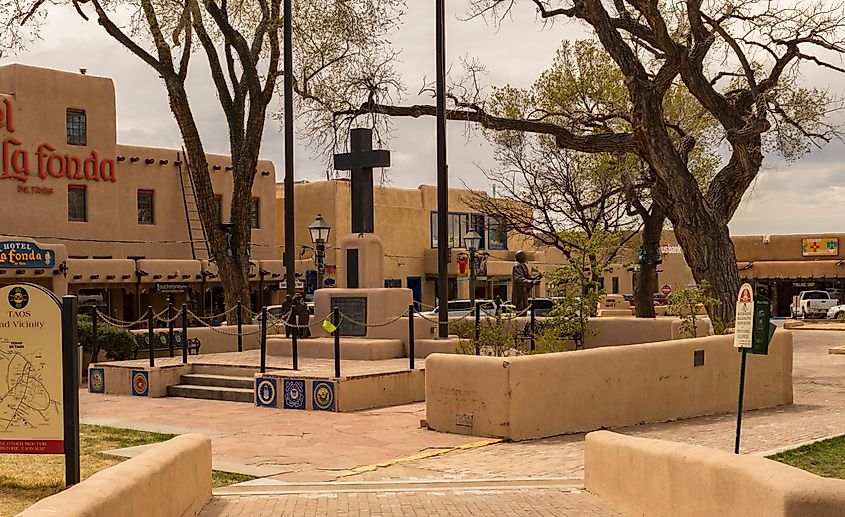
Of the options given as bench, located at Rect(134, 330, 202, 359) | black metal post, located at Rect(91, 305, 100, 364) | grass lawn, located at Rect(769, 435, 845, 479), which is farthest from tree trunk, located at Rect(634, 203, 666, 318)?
grass lawn, located at Rect(769, 435, 845, 479)

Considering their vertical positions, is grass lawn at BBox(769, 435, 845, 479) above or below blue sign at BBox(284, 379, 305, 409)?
below

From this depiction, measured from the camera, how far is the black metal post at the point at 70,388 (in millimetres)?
8812

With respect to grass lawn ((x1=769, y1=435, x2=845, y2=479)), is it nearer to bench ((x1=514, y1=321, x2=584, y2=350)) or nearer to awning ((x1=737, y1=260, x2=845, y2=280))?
bench ((x1=514, y1=321, x2=584, y2=350))

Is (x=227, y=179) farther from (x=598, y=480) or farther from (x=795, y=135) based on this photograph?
(x=598, y=480)

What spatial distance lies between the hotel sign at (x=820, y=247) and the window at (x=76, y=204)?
40.9 metres

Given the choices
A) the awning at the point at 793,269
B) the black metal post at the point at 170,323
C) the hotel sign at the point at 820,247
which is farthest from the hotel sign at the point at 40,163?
the hotel sign at the point at 820,247

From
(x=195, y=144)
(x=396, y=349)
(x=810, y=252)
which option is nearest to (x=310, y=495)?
(x=396, y=349)

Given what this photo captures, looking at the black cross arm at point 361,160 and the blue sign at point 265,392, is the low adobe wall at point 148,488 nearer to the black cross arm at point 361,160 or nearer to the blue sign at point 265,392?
the blue sign at point 265,392

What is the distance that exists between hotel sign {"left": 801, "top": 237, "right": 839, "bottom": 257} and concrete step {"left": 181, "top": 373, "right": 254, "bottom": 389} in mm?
48939

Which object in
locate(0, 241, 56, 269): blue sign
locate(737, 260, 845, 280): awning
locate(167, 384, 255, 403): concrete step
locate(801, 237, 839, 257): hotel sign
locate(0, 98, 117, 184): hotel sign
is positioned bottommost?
locate(167, 384, 255, 403): concrete step

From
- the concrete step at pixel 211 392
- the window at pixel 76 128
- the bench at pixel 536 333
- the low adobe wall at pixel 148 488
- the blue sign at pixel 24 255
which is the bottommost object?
the concrete step at pixel 211 392

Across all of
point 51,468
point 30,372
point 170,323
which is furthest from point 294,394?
point 30,372

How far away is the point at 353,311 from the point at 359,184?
2.69 meters

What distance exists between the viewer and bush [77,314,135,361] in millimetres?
22734
